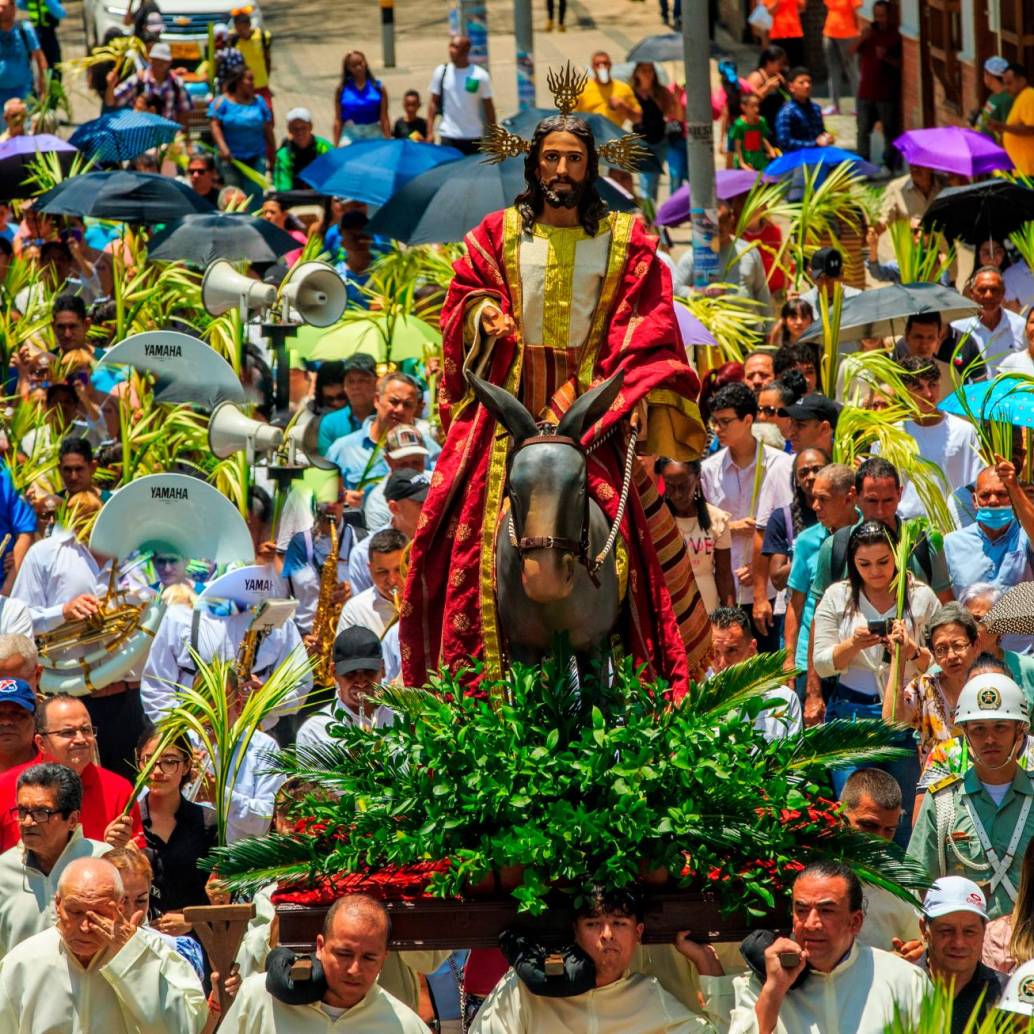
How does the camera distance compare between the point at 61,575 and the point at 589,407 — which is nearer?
the point at 589,407

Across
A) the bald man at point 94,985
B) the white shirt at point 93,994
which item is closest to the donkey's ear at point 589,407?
the bald man at point 94,985

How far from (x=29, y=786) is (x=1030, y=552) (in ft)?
15.7

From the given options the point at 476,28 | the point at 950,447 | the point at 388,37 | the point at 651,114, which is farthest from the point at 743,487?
the point at 388,37

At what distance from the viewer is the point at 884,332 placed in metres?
15.2

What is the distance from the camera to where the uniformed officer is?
9.42 m

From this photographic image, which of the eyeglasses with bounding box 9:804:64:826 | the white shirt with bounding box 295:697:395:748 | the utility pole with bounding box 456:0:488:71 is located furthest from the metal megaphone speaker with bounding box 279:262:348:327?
the utility pole with bounding box 456:0:488:71

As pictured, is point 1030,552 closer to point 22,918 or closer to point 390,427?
point 390,427

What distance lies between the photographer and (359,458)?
13969 mm

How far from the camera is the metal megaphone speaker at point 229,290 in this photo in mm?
14266

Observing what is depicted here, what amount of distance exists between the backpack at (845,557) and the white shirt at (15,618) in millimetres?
3844

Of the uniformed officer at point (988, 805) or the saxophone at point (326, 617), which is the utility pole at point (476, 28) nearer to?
the saxophone at point (326, 617)

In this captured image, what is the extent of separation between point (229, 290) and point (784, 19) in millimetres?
14098

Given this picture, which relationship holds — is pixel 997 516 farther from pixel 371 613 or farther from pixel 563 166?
pixel 563 166

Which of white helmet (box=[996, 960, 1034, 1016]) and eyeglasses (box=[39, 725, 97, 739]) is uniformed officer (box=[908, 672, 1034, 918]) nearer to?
white helmet (box=[996, 960, 1034, 1016])
